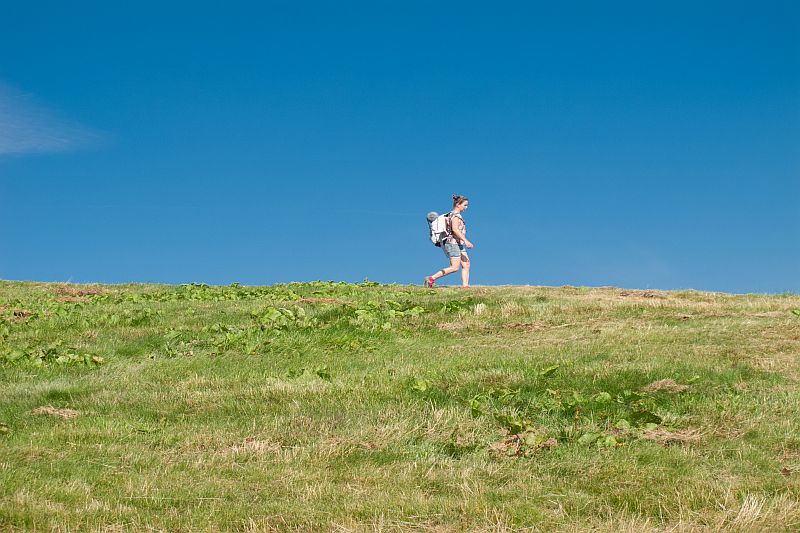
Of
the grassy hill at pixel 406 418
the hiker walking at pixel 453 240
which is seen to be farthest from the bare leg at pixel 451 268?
the grassy hill at pixel 406 418

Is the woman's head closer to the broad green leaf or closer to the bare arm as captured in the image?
the bare arm

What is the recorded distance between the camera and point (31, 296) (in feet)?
86.6

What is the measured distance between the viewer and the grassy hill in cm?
825

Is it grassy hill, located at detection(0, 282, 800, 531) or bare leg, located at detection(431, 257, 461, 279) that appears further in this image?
bare leg, located at detection(431, 257, 461, 279)

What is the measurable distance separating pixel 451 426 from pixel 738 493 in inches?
148

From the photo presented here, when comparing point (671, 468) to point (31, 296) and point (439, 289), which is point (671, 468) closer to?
point (439, 289)

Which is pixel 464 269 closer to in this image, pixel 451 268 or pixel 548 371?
pixel 451 268

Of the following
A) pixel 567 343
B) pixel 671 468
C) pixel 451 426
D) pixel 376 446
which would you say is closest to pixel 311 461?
pixel 376 446

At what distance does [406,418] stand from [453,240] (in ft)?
55.7

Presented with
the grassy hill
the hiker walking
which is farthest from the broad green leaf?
the hiker walking

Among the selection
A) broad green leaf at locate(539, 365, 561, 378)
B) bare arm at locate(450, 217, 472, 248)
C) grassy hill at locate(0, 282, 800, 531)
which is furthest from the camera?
bare arm at locate(450, 217, 472, 248)

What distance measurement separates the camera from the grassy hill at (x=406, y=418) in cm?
825

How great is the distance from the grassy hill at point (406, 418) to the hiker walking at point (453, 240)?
7325 mm

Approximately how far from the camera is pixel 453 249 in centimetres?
2825
